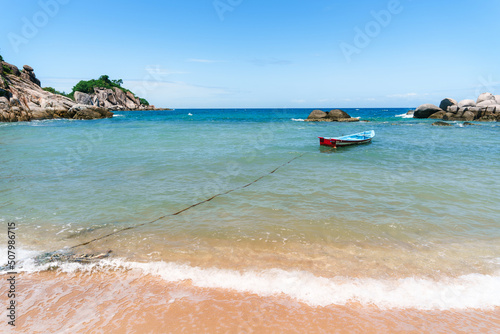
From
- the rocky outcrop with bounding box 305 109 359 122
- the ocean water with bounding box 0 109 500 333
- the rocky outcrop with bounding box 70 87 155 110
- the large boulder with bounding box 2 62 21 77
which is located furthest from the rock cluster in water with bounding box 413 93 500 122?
the rocky outcrop with bounding box 70 87 155 110

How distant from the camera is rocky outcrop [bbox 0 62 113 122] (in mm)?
46047

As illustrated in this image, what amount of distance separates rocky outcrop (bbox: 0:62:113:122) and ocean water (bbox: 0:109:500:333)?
46.5 metres

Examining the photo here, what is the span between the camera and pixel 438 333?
3.50 meters

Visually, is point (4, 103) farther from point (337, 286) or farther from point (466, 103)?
point (466, 103)

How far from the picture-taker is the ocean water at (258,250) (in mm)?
3844

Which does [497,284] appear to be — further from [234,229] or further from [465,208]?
[234,229]

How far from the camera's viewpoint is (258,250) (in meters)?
5.64

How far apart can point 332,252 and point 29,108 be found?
211ft

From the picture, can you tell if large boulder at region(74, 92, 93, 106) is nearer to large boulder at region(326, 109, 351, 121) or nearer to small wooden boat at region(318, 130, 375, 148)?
large boulder at region(326, 109, 351, 121)

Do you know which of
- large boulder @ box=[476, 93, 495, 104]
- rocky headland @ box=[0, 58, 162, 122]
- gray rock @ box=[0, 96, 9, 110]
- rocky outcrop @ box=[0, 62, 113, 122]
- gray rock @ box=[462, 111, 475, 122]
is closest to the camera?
gray rock @ box=[0, 96, 9, 110]

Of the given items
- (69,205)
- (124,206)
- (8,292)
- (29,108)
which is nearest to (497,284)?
(8,292)

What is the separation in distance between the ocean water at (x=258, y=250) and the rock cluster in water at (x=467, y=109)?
165ft

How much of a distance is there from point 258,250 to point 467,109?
62.7 meters

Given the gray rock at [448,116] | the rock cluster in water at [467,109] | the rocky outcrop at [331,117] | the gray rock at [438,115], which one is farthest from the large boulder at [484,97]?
the rocky outcrop at [331,117]
